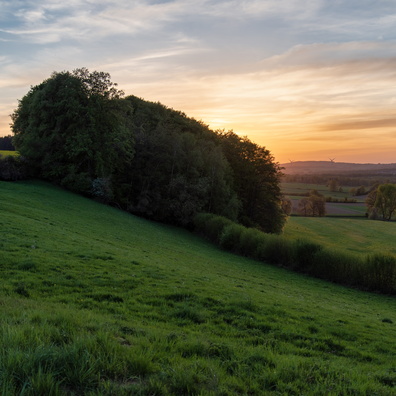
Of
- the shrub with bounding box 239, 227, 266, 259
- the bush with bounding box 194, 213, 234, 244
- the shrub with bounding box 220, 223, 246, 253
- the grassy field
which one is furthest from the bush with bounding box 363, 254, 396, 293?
the bush with bounding box 194, 213, 234, 244

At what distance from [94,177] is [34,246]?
36.5m

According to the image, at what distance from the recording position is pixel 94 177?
51375 millimetres

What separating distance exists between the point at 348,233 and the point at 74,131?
77.3 metres

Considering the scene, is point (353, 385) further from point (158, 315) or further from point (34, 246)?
point (34, 246)

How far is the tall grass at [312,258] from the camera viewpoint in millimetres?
33656

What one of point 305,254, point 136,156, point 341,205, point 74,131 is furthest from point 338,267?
point 341,205

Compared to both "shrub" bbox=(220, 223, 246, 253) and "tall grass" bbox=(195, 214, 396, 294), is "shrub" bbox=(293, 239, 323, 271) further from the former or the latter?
"shrub" bbox=(220, 223, 246, 253)

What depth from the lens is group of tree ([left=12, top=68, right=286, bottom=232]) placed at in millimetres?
48875

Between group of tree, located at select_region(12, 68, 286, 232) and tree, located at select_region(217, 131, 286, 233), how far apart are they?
20 cm

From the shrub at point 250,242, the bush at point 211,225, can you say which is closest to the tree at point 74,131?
the bush at point 211,225

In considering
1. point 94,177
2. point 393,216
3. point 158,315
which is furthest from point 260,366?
point 393,216

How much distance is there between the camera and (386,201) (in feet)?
393

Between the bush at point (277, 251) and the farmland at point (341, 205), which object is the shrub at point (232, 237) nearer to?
the bush at point (277, 251)

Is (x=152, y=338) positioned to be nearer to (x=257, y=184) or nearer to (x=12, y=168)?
(x=12, y=168)
